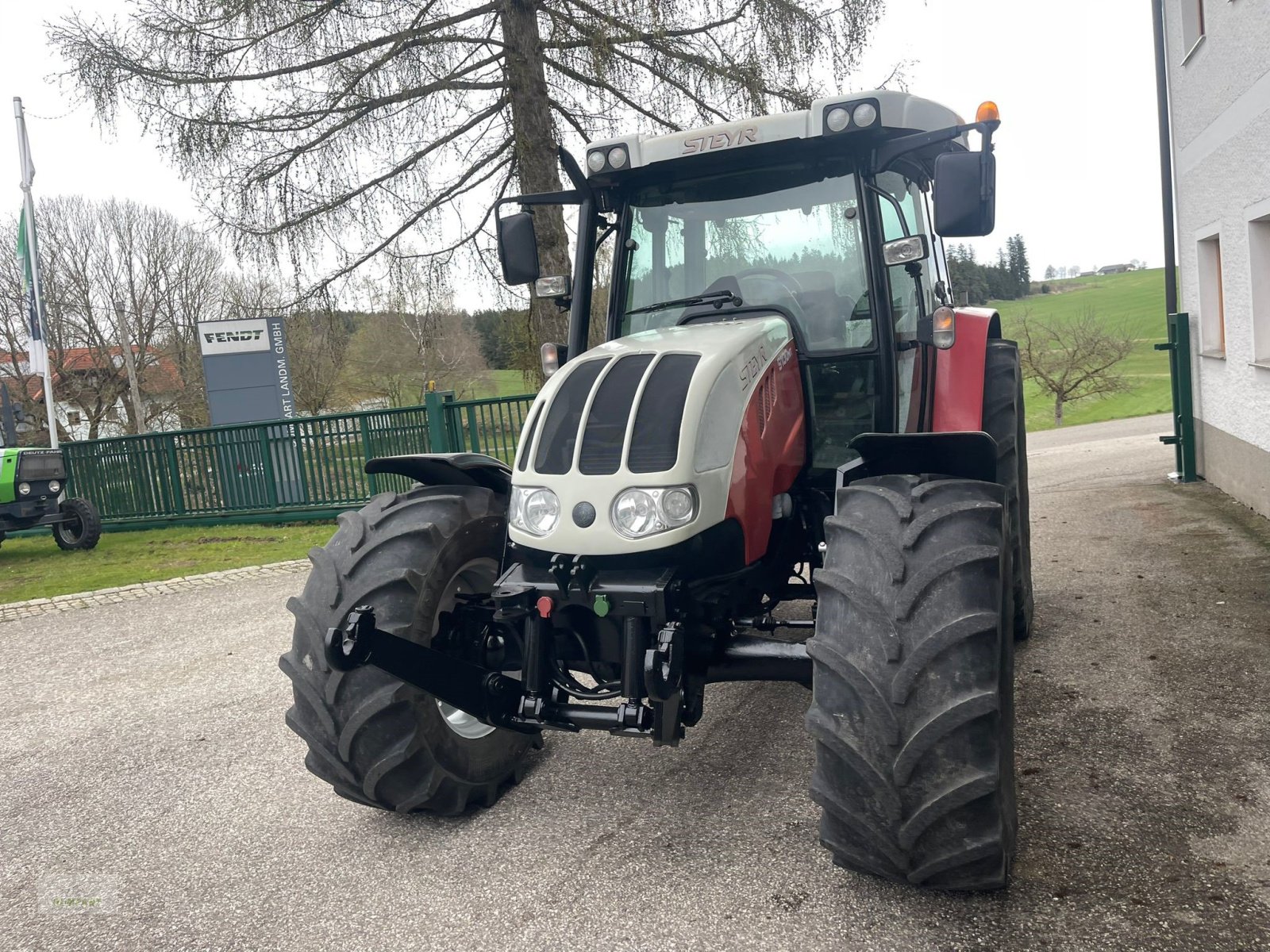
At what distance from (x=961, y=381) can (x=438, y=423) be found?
791 centimetres

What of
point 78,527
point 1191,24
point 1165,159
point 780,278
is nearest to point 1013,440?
point 780,278

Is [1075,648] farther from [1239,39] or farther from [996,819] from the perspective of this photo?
[1239,39]

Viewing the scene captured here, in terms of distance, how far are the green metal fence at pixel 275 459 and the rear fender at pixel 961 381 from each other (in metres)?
6.66

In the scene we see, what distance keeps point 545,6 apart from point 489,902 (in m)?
8.74

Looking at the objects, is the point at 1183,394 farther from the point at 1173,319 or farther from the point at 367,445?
the point at 367,445

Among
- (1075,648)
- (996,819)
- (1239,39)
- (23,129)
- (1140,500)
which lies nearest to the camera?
(996,819)

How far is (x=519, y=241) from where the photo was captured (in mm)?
4078

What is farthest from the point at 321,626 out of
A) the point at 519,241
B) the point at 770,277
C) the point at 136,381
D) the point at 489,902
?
the point at 136,381

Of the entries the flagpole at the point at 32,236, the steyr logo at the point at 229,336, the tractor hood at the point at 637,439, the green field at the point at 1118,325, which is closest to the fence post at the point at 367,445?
the steyr logo at the point at 229,336

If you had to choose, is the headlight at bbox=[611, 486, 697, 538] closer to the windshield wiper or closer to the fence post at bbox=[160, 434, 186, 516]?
the windshield wiper

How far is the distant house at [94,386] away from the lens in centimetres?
3462

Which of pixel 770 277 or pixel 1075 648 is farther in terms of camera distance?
pixel 1075 648

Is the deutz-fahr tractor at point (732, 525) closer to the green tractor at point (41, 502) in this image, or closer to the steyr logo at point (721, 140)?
the steyr logo at point (721, 140)

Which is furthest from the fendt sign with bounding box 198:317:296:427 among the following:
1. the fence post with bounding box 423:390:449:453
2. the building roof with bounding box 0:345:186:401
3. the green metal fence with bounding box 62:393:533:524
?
the building roof with bounding box 0:345:186:401
